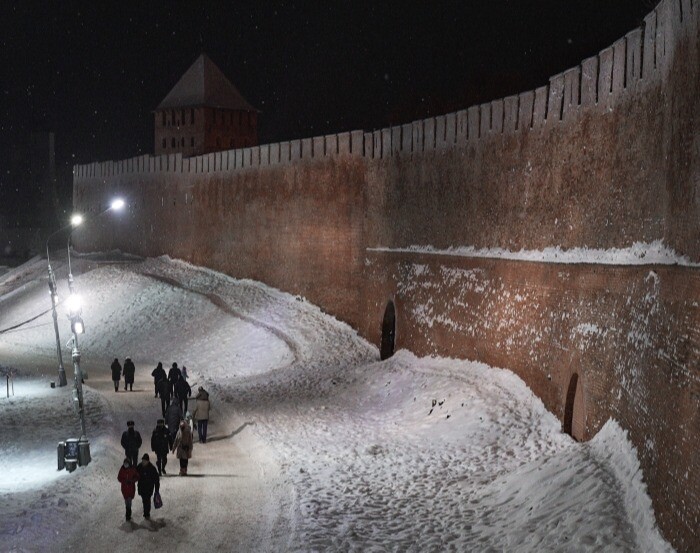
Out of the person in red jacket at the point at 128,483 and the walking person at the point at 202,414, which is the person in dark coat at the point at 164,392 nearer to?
the walking person at the point at 202,414

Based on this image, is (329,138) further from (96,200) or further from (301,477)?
(96,200)

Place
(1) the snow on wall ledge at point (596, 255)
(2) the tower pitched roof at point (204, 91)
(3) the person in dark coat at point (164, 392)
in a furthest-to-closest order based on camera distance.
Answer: (2) the tower pitched roof at point (204, 91) → (3) the person in dark coat at point (164, 392) → (1) the snow on wall ledge at point (596, 255)

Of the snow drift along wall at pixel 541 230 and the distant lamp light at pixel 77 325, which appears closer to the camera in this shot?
the snow drift along wall at pixel 541 230

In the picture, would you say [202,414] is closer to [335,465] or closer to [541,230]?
[335,465]

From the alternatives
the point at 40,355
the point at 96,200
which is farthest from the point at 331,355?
the point at 96,200

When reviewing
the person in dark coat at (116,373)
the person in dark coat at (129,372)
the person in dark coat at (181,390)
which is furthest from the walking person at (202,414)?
the person in dark coat at (116,373)

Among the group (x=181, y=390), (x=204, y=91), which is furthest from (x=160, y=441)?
(x=204, y=91)

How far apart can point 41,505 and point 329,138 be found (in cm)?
1563

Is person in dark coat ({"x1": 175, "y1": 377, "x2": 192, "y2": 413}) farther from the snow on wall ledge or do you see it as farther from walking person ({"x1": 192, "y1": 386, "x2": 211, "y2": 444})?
the snow on wall ledge

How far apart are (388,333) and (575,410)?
1038 cm

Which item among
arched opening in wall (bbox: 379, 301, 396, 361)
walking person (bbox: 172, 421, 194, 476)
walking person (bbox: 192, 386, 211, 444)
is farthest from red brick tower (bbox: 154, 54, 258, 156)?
walking person (bbox: 172, 421, 194, 476)

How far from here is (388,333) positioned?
22500mm

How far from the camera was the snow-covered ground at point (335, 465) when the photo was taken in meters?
9.91

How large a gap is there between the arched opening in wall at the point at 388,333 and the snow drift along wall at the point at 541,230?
261mm
